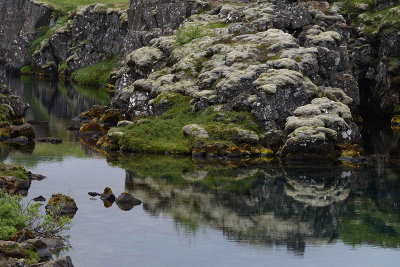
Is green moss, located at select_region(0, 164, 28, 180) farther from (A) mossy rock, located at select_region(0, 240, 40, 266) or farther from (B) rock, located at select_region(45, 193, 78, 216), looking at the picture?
(A) mossy rock, located at select_region(0, 240, 40, 266)

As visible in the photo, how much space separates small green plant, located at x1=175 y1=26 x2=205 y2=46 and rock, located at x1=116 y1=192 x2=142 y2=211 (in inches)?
2119

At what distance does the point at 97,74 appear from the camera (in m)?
191

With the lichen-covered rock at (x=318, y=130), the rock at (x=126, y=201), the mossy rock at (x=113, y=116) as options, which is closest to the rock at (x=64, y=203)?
the rock at (x=126, y=201)

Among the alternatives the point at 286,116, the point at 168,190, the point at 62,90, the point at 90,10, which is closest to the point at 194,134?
the point at 286,116

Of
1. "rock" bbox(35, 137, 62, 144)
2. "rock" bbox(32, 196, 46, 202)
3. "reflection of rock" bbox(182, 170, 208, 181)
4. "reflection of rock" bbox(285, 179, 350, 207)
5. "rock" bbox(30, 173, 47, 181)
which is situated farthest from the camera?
"rock" bbox(35, 137, 62, 144)

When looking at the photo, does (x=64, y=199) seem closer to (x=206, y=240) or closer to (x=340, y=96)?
(x=206, y=240)

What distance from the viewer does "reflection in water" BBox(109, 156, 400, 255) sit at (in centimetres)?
4897

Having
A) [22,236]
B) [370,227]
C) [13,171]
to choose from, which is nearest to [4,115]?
[13,171]

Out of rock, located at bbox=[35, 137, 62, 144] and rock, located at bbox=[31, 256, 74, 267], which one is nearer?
rock, located at bbox=[31, 256, 74, 267]

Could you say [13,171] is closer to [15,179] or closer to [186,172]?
[15,179]

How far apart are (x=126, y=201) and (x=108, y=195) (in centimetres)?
220

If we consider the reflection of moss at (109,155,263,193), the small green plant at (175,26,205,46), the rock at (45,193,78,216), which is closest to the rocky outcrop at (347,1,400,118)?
the small green plant at (175,26,205,46)

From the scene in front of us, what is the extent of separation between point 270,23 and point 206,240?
64.0 metres

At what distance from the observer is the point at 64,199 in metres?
53.4
